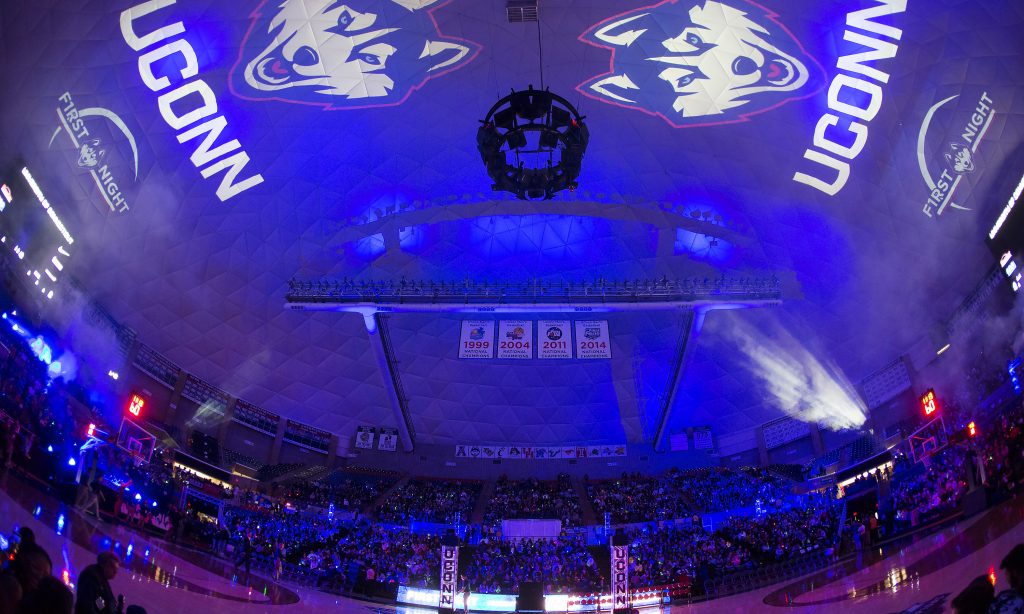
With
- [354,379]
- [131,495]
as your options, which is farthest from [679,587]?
[354,379]

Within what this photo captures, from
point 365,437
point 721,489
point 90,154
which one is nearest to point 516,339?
point 365,437

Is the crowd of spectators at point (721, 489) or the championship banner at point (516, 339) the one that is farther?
the crowd of spectators at point (721, 489)

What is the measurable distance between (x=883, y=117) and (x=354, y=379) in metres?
30.6

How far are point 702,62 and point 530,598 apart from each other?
63.8 feet

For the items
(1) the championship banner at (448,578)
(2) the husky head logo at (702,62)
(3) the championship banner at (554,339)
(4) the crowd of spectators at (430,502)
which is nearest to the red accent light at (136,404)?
(4) the crowd of spectators at (430,502)

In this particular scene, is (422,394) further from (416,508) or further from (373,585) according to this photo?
(373,585)

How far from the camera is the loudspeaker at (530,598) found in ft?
65.0

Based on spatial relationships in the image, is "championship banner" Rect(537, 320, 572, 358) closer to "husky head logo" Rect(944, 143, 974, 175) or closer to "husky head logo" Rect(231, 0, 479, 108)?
"husky head logo" Rect(231, 0, 479, 108)

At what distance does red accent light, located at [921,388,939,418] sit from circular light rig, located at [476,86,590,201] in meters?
22.1

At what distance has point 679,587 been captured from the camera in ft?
71.6

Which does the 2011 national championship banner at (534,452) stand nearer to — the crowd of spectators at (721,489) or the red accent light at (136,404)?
the crowd of spectators at (721,489)

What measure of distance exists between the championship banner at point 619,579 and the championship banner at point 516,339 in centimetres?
1811

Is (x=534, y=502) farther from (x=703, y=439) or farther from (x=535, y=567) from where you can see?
(x=703, y=439)

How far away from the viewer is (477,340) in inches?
1444
